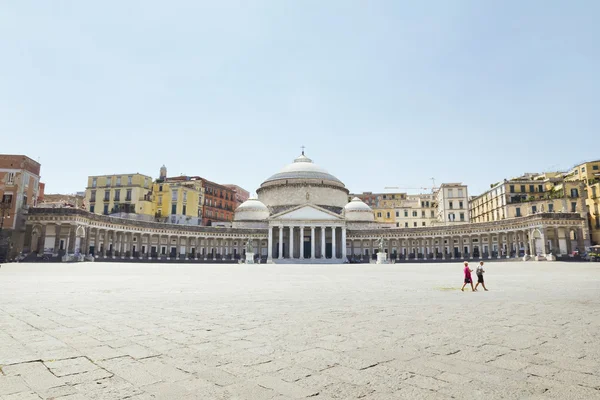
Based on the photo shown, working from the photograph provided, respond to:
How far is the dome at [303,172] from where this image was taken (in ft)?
275

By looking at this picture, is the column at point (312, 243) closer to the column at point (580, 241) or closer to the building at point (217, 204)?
the building at point (217, 204)

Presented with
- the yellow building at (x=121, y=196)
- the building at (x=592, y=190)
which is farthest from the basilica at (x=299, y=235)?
the yellow building at (x=121, y=196)

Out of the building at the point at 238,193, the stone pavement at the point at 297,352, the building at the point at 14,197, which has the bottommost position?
the stone pavement at the point at 297,352

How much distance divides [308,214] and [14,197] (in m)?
42.7

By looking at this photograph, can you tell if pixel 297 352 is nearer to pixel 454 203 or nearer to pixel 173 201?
pixel 173 201

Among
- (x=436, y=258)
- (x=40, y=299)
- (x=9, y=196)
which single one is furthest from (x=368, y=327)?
(x=436, y=258)

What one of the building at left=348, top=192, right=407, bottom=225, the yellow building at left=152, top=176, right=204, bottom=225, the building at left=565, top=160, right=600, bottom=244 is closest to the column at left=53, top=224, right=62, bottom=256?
the yellow building at left=152, top=176, right=204, bottom=225

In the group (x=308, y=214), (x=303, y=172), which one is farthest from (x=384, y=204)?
(x=308, y=214)

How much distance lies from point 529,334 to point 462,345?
167 centimetres

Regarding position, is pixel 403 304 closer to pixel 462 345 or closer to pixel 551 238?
pixel 462 345

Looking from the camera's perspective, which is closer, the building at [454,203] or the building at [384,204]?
the building at [454,203]

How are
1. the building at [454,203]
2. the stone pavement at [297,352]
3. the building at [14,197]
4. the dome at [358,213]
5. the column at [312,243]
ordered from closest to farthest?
the stone pavement at [297,352]
the building at [14,197]
the column at [312,243]
the building at [454,203]
the dome at [358,213]

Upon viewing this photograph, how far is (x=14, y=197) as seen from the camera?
4909cm

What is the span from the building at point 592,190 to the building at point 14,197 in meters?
79.4
